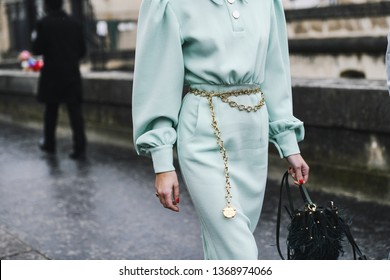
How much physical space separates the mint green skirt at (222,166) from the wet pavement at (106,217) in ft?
6.28

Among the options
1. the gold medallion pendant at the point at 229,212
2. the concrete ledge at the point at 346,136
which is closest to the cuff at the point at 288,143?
the gold medallion pendant at the point at 229,212

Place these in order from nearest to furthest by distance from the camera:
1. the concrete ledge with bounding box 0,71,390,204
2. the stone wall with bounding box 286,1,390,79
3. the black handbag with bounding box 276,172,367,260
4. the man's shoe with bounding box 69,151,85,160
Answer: the black handbag with bounding box 276,172,367,260
the concrete ledge with bounding box 0,71,390,204
the man's shoe with bounding box 69,151,85,160
the stone wall with bounding box 286,1,390,79

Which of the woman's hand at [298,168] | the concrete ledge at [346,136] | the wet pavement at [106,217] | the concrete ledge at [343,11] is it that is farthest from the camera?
the concrete ledge at [343,11]

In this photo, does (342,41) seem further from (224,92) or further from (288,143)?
(224,92)

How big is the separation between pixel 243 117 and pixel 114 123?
6635 millimetres

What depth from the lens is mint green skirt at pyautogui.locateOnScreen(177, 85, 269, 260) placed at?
2.54 metres

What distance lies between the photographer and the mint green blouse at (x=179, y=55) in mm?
2541

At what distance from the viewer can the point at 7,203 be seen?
20.0ft

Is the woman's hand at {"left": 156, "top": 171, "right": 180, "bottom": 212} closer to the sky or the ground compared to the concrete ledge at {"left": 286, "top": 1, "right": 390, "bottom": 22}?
closer to the sky

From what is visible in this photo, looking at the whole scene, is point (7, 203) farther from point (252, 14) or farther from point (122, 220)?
point (252, 14)

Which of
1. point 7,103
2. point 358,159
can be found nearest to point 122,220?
point 358,159

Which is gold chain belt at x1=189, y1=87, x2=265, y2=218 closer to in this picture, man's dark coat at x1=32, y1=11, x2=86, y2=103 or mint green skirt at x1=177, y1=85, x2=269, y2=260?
mint green skirt at x1=177, y1=85, x2=269, y2=260

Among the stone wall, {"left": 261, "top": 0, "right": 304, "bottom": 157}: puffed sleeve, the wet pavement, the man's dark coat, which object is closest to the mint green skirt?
{"left": 261, "top": 0, "right": 304, "bottom": 157}: puffed sleeve

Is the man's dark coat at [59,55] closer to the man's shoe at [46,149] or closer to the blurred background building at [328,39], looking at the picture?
the man's shoe at [46,149]
